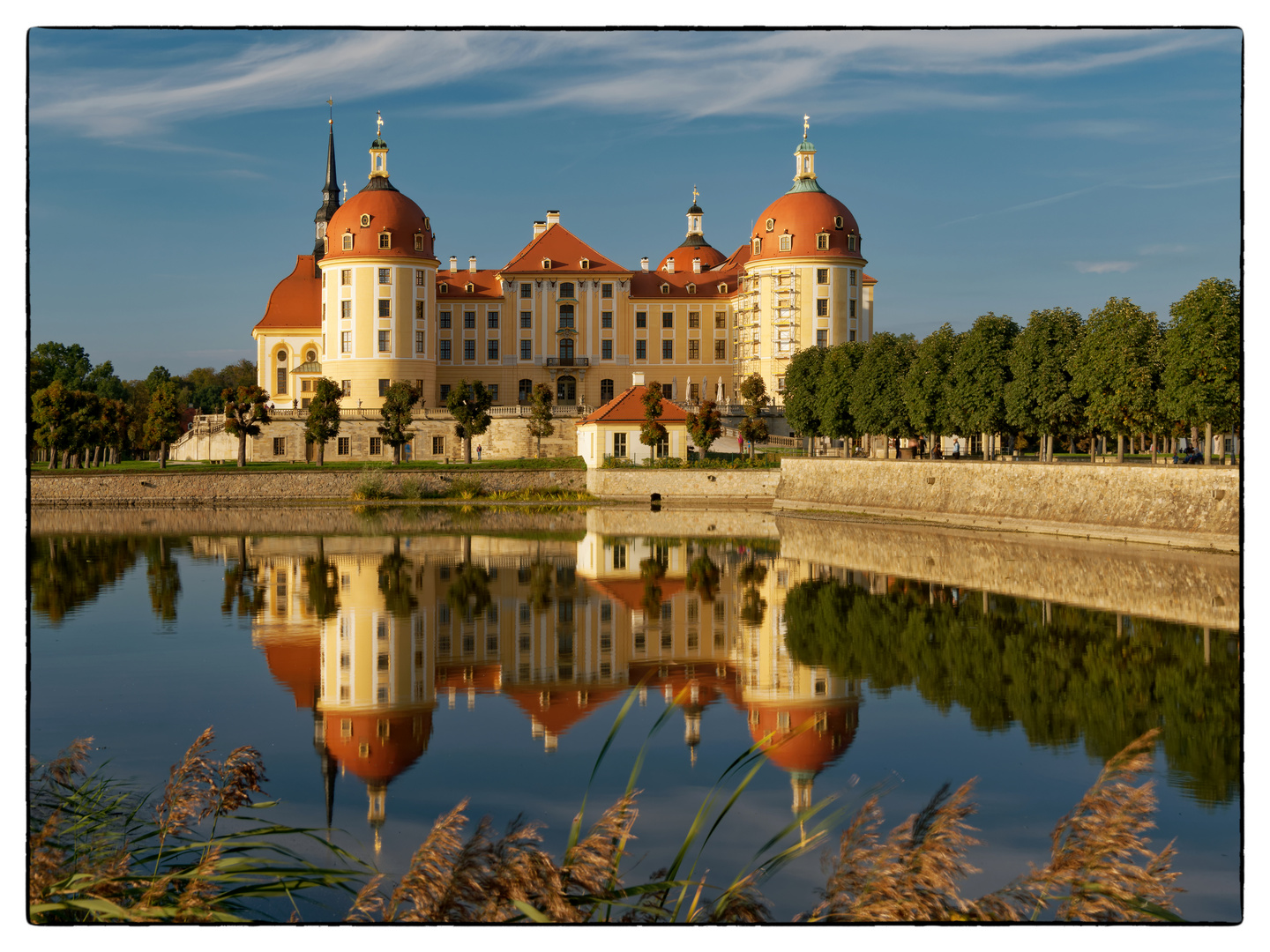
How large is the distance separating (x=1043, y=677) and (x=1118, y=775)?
898 cm

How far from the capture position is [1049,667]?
1406 cm

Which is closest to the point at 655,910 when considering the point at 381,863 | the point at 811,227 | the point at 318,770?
the point at 381,863

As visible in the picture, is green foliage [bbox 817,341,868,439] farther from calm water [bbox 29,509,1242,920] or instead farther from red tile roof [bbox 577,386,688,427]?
calm water [bbox 29,509,1242,920]

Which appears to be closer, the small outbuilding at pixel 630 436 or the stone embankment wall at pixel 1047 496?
the stone embankment wall at pixel 1047 496

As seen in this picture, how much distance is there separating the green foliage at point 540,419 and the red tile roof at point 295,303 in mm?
15745

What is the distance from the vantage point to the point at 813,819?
834 cm

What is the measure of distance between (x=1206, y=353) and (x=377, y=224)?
39716 mm

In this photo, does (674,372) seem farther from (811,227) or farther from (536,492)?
(536,492)

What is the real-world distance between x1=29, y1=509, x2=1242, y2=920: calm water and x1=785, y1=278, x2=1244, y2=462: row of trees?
5.03 meters

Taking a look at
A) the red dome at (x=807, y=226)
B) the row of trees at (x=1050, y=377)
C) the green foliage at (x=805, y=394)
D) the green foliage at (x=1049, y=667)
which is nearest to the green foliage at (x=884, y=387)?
the row of trees at (x=1050, y=377)

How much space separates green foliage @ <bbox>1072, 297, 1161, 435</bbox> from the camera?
29.7 meters

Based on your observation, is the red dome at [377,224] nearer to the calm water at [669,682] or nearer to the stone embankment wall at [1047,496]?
the stone embankment wall at [1047,496]

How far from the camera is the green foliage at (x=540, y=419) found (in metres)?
51.1

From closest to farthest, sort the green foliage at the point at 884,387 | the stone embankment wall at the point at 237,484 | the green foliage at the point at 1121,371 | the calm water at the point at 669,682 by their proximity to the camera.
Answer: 1. the calm water at the point at 669,682
2. the green foliage at the point at 1121,371
3. the green foliage at the point at 884,387
4. the stone embankment wall at the point at 237,484
